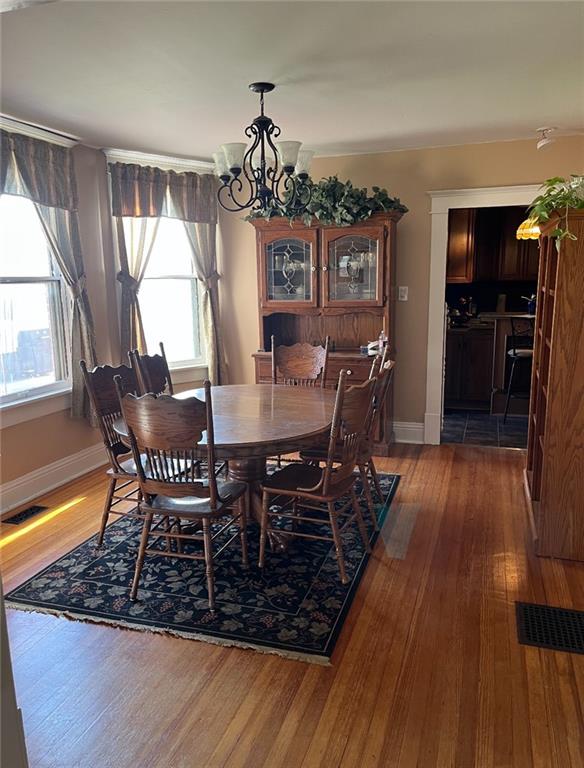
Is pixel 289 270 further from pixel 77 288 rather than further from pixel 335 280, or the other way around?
pixel 77 288

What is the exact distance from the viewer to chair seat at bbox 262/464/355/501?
2.82 metres

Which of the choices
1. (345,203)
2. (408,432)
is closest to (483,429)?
(408,432)

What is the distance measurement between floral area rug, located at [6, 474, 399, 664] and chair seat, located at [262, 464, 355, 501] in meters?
0.40

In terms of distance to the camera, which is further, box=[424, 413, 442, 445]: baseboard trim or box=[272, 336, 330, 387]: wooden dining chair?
box=[424, 413, 442, 445]: baseboard trim

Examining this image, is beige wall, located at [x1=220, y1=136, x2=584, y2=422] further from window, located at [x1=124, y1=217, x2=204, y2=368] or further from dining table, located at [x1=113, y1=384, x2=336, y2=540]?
dining table, located at [x1=113, y1=384, x2=336, y2=540]

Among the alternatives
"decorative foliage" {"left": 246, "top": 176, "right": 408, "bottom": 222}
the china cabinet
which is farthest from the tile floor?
"decorative foliage" {"left": 246, "top": 176, "right": 408, "bottom": 222}

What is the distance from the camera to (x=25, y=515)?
11.9 feet

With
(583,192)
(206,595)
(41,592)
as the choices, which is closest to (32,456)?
(41,592)

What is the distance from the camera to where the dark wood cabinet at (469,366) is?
6168mm

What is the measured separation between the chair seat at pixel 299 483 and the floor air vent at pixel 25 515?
166 centimetres

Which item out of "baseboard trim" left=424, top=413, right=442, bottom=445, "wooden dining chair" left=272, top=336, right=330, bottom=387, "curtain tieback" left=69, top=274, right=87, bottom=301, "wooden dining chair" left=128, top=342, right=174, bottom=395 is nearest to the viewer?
"wooden dining chair" left=128, top=342, right=174, bottom=395

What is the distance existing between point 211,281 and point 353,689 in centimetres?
395

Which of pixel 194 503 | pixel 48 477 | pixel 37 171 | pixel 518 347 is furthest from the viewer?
pixel 518 347

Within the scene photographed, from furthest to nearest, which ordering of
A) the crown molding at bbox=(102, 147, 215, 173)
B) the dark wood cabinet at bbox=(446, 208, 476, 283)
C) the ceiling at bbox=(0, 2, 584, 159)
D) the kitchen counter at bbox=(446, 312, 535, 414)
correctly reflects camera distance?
the dark wood cabinet at bbox=(446, 208, 476, 283) → the kitchen counter at bbox=(446, 312, 535, 414) → the crown molding at bbox=(102, 147, 215, 173) → the ceiling at bbox=(0, 2, 584, 159)
